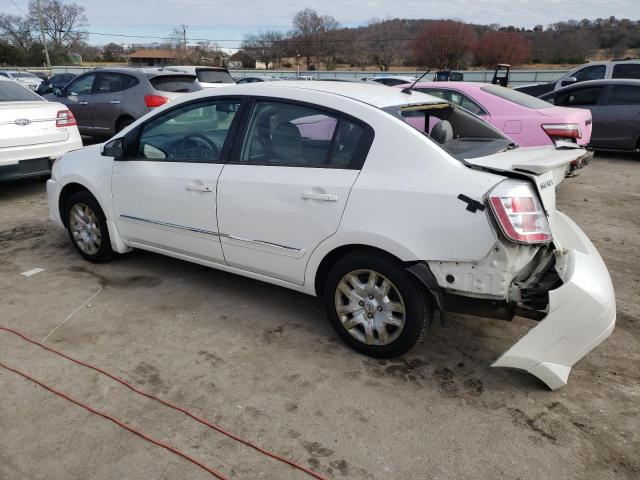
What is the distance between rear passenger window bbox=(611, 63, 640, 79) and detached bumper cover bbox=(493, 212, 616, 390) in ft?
39.6

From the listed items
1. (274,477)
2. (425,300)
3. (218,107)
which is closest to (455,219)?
(425,300)

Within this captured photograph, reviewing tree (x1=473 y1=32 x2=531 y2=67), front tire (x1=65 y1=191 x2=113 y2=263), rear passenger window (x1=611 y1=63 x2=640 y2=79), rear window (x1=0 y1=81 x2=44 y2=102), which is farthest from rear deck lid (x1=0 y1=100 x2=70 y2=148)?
tree (x1=473 y1=32 x2=531 y2=67)

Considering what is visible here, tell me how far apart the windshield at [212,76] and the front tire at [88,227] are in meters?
7.87

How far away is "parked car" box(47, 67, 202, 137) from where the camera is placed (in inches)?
380

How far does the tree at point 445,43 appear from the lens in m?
53.2

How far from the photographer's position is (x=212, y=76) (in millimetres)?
12242

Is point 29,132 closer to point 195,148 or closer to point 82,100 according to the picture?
point 195,148

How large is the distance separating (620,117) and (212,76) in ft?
29.0

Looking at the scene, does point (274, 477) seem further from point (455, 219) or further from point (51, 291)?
point (51, 291)

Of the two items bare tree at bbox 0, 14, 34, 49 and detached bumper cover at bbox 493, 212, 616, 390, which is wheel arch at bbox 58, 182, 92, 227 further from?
bare tree at bbox 0, 14, 34, 49

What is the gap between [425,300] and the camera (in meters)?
2.96

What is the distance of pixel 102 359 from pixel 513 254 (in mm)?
2543

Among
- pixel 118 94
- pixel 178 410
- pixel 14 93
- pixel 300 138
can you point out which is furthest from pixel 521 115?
pixel 118 94

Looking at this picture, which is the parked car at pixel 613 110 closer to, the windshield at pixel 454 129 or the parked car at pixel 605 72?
the parked car at pixel 605 72
